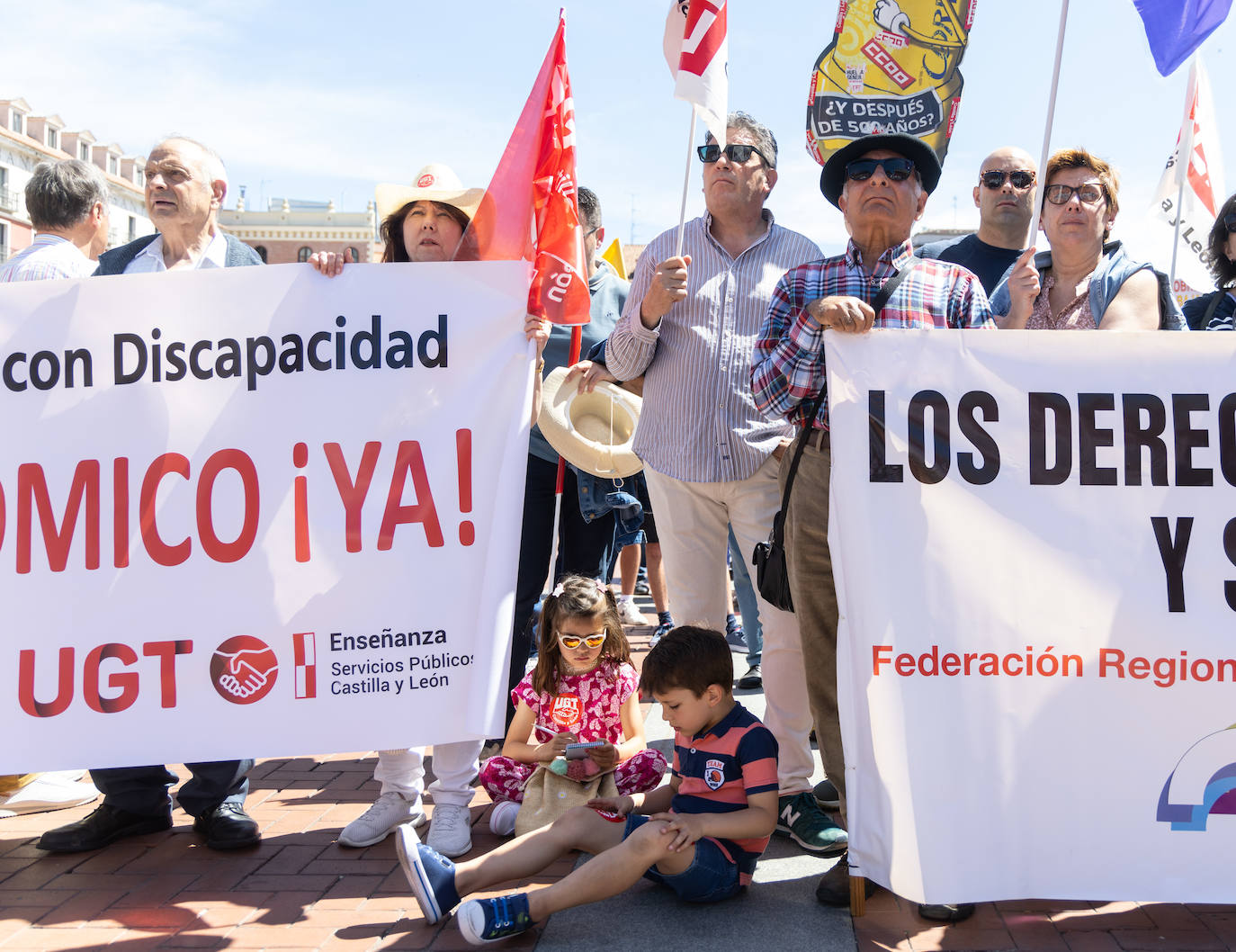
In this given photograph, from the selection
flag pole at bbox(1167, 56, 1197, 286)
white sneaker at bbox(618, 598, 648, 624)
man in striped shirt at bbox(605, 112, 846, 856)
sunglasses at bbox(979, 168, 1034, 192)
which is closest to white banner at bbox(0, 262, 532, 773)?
man in striped shirt at bbox(605, 112, 846, 856)

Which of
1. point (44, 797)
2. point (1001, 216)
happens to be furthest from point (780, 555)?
point (44, 797)

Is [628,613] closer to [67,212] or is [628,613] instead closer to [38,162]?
[67,212]

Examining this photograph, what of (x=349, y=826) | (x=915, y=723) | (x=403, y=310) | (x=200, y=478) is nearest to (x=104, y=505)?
(x=200, y=478)

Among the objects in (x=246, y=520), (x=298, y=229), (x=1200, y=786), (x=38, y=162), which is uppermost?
(x=298, y=229)

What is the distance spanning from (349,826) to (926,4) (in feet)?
18.0

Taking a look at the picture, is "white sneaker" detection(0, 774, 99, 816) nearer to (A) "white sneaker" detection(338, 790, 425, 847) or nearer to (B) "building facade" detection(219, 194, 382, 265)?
(A) "white sneaker" detection(338, 790, 425, 847)

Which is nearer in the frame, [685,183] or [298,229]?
[685,183]

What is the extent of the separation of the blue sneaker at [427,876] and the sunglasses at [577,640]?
0.94 metres

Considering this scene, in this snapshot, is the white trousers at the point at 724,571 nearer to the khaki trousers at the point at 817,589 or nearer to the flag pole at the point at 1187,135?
the khaki trousers at the point at 817,589

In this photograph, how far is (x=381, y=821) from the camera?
358cm

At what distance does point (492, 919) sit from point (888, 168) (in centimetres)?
230

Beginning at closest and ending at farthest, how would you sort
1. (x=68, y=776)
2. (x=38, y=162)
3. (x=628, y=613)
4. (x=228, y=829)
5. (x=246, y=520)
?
1. (x=246, y=520)
2. (x=228, y=829)
3. (x=68, y=776)
4. (x=628, y=613)
5. (x=38, y=162)

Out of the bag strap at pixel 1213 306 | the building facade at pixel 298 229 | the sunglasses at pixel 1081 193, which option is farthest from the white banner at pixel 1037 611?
the building facade at pixel 298 229

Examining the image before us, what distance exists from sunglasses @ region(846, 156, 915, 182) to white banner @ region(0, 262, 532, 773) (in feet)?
4.11
